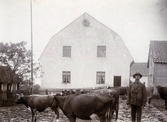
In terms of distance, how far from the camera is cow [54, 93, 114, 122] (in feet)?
23.2

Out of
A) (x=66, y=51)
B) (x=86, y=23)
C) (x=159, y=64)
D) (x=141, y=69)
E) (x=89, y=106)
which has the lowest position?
(x=89, y=106)

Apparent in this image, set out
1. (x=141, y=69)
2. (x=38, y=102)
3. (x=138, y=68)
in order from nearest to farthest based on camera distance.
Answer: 1. (x=38, y=102)
2. (x=141, y=69)
3. (x=138, y=68)

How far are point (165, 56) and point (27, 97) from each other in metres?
14.6

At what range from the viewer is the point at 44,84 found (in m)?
20.0

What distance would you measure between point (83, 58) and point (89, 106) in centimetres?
1308

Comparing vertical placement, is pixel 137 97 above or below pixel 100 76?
below

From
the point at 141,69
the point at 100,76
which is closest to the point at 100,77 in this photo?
the point at 100,76

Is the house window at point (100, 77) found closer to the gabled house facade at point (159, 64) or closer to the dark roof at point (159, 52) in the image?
the gabled house facade at point (159, 64)

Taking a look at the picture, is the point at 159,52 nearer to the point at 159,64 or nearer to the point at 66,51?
the point at 159,64

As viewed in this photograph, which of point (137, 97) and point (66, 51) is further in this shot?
point (66, 51)

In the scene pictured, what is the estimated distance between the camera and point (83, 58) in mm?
20094

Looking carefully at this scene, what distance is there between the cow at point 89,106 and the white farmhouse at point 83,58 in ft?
40.8

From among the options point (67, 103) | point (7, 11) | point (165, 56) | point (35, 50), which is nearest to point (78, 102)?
point (67, 103)

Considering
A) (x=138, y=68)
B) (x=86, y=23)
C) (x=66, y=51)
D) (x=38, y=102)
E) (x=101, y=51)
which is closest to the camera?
(x=38, y=102)
